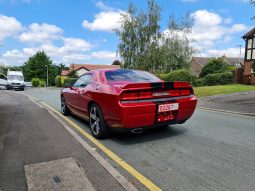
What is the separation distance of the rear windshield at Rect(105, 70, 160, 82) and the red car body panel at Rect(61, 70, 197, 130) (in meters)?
0.18

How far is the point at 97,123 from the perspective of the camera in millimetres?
5996

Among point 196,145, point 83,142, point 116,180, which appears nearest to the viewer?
point 116,180

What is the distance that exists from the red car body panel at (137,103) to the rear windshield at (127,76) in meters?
0.18

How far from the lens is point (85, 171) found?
404 cm

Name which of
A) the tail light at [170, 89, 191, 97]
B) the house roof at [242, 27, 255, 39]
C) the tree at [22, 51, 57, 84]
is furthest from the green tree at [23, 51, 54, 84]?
the tail light at [170, 89, 191, 97]

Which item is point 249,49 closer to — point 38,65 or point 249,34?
point 249,34

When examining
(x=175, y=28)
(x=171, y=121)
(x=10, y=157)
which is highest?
(x=175, y=28)

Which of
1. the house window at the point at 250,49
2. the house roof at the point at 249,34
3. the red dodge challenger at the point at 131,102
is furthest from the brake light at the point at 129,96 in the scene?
the house roof at the point at 249,34

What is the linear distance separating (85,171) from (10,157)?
61.5 inches

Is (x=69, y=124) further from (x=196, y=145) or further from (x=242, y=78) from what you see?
(x=242, y=78)

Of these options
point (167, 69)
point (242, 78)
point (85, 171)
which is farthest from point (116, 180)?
point (167, 69)

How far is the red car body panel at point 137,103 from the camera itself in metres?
5.16

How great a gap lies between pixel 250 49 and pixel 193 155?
32.6 m

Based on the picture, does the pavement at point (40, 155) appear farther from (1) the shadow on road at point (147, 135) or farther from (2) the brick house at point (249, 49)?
(2) the brick house at point (249, 49)
